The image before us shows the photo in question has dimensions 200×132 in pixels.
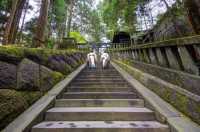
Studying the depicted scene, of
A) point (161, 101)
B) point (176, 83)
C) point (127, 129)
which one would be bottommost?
point (127, 129)

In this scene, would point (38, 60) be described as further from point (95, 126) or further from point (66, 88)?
point (95, 126)

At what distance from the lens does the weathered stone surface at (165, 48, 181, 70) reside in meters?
3.67

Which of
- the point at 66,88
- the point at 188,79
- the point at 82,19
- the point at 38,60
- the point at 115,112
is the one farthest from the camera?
the point at 82,19

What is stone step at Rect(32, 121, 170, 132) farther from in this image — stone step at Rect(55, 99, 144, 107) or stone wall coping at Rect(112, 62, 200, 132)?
stone step at Rect(55, 99, 144, 107)

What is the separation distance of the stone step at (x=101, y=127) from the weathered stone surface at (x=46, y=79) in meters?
1.20

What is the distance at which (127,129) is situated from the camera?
9.76ft

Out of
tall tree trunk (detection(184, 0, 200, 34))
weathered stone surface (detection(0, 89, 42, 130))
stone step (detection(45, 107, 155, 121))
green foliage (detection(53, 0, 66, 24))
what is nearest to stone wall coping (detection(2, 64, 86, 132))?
weathered stone surface (detection(0, 89, 42, 130))

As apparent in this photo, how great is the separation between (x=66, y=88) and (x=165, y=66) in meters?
2.33

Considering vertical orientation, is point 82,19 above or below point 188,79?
above

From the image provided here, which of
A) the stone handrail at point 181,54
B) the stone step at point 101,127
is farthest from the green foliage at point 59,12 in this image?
the stone step at point 101,127

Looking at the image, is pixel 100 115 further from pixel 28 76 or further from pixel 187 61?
pixel 187 61

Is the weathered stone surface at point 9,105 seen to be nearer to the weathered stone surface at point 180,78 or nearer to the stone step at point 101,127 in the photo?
the stone step at point 101,127

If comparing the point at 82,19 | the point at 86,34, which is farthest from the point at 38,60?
the point at 86,34

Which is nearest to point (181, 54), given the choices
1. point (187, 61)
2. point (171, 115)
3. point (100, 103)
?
point (187, 61)
